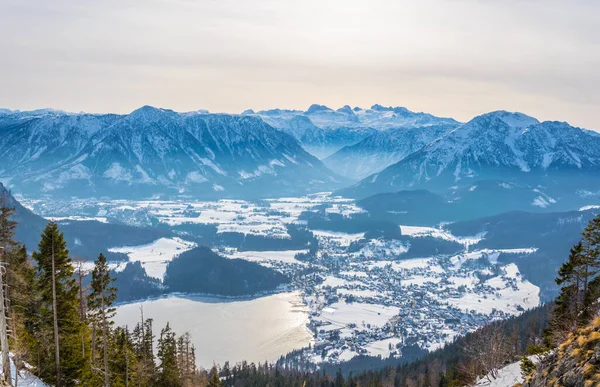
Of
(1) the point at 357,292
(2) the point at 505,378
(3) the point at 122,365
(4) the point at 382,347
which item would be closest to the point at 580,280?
(2) the point at 505,378

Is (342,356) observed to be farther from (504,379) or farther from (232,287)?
(504,379)

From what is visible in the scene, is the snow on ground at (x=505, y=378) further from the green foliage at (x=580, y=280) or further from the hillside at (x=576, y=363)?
the hillside at (x=576, y=363)

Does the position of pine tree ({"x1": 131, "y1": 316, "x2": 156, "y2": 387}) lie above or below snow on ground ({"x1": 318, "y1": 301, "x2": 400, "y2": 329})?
above

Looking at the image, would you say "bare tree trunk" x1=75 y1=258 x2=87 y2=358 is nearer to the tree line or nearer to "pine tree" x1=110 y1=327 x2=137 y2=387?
the tree line

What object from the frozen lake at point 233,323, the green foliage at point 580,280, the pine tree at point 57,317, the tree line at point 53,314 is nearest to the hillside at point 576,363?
the green foliage at point 580,280

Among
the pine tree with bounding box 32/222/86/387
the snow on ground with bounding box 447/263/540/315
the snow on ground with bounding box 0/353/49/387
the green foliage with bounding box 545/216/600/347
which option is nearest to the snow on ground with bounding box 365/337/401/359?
the snow on ground with bounding box 447/263/540/315
